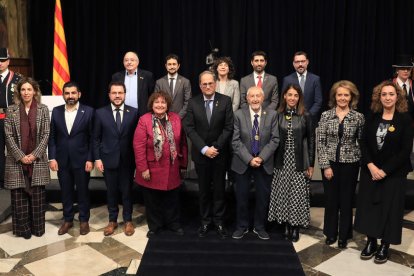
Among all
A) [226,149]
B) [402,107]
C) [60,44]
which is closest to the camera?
[402,107]

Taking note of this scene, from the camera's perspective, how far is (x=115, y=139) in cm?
362

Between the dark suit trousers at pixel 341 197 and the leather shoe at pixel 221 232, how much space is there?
31.6 inches

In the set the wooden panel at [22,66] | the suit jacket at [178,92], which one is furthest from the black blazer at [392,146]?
the wooden panel at [22,66]

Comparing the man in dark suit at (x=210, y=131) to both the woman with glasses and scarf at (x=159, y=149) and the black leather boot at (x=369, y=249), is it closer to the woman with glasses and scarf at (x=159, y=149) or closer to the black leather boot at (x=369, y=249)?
the woman with glasses and scarf at (x=159, y=149)

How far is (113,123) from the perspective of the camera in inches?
142

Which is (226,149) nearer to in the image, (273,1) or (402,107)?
(402,107)

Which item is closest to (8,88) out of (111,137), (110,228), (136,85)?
(136,85)

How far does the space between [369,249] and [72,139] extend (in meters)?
2.46

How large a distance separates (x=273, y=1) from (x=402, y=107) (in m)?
3.66

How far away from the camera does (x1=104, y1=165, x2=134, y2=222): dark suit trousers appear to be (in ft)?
12.2

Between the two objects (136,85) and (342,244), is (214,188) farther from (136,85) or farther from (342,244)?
(136,85)

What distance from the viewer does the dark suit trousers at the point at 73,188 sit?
3.68 m

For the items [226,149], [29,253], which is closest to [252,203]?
[226,149]

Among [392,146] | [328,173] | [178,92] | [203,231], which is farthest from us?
[178,92]
